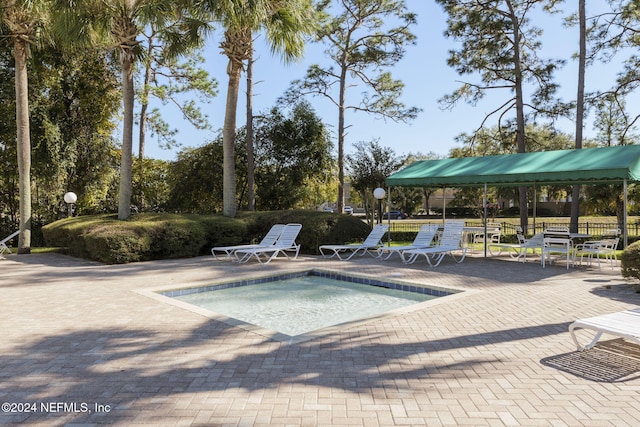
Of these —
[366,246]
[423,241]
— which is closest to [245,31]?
[366,246]

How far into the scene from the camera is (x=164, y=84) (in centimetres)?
2370

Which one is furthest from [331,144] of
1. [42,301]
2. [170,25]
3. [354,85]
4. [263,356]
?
[263,356]

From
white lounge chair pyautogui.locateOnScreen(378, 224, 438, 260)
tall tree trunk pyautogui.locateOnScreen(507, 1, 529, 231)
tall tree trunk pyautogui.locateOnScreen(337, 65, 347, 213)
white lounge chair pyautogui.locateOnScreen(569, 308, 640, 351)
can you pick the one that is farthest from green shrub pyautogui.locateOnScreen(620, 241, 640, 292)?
tall tree trunk pyautogui.locateOnScreen(337, 65, 347, 213)

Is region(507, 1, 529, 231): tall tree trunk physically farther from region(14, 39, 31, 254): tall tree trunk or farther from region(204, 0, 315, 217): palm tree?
region(14, 39, 31, 254): tall tree trunk

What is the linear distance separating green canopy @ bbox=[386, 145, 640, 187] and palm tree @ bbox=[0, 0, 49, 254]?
1171 cm

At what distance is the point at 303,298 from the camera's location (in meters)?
7.89

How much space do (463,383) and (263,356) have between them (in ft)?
6.10

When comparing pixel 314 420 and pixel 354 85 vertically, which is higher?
pixel 354 85

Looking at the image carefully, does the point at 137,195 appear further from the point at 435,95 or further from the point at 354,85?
the point at 435,95

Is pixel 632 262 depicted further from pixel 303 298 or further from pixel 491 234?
pixel 491 234

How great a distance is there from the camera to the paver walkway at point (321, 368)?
10.2 ft

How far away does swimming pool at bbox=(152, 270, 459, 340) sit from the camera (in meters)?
6.45

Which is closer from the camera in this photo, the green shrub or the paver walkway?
the paver walkway

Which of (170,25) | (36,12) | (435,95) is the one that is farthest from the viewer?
(435,95)
